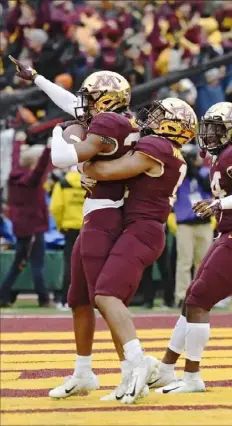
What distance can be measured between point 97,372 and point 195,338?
102 centimetres

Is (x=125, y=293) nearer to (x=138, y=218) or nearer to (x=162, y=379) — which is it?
(x=138, y=218)

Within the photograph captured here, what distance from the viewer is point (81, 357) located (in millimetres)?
6715

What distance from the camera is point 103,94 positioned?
6.51 m

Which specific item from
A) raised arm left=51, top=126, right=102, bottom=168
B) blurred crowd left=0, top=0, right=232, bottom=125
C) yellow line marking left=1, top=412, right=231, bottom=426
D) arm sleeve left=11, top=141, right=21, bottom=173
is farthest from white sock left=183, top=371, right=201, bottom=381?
blurred crowd left=0, top=0, right=232, bottom=125

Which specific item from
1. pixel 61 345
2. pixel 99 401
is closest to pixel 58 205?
pixel 61 345

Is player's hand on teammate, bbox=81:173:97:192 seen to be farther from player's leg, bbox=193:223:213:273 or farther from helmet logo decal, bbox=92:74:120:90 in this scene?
player's leg, bbox=193:223:213:273

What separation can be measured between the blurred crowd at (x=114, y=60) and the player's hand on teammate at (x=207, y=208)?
5426 millimetres

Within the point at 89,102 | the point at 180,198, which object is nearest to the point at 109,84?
the point at 89,102

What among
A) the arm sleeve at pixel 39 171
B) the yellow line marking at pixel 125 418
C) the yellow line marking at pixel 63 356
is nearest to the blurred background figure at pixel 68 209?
the arm sleeve at pixel 39 171

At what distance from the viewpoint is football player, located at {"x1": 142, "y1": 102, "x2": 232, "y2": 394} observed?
6.80m

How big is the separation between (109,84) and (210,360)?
253 cm

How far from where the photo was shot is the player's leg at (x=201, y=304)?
22.3ft

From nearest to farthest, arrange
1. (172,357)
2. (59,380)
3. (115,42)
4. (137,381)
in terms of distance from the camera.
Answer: (137,381) < (172,357) < (59,380) < (115,42)

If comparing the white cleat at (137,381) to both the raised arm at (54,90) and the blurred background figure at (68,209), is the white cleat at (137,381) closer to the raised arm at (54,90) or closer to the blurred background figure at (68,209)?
the raised arm at (54,90)
